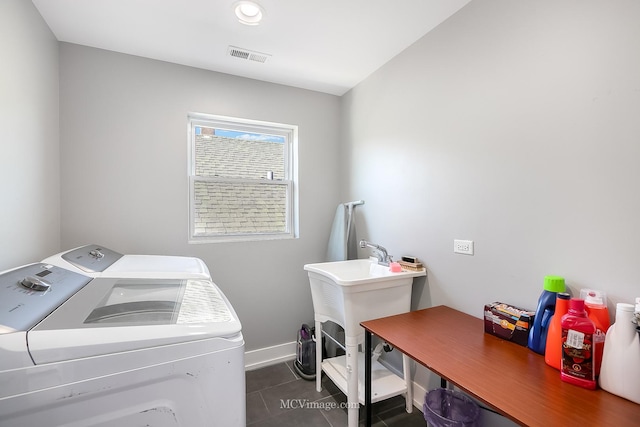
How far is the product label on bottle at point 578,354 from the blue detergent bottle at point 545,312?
0.63ft

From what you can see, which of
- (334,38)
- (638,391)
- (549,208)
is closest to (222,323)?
(638,391)

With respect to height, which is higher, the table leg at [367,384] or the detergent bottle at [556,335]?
the detergent bottle at [556,335]

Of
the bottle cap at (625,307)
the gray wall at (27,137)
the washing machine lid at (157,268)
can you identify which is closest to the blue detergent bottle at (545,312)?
the bottle cap at (625,307)

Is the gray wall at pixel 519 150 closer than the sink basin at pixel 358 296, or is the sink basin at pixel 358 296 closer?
the gray wall at pixel 519 150

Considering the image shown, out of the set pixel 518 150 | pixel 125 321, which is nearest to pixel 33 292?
pixel 125 321

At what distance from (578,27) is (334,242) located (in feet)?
6.77

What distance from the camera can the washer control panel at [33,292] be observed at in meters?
0.78

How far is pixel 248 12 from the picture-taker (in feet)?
5.57

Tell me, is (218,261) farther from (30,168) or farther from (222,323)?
(222,323)

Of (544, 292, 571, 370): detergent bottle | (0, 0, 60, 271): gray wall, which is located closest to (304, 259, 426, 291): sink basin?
(544, 292, 571, 370): detergent bottle

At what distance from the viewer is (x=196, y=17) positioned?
1.75 meters

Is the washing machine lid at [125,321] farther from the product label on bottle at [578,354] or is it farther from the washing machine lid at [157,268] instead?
the product label on bottle at [578,354]

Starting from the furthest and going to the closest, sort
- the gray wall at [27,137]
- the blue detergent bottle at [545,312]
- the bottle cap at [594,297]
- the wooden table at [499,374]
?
the gray wall at [27,137] < the blue detergent bottle at [545,312] < the bottle cap at [594,297] < the wooden table at [499,374]

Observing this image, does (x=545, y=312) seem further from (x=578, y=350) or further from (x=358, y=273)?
(x=358, y=273)
